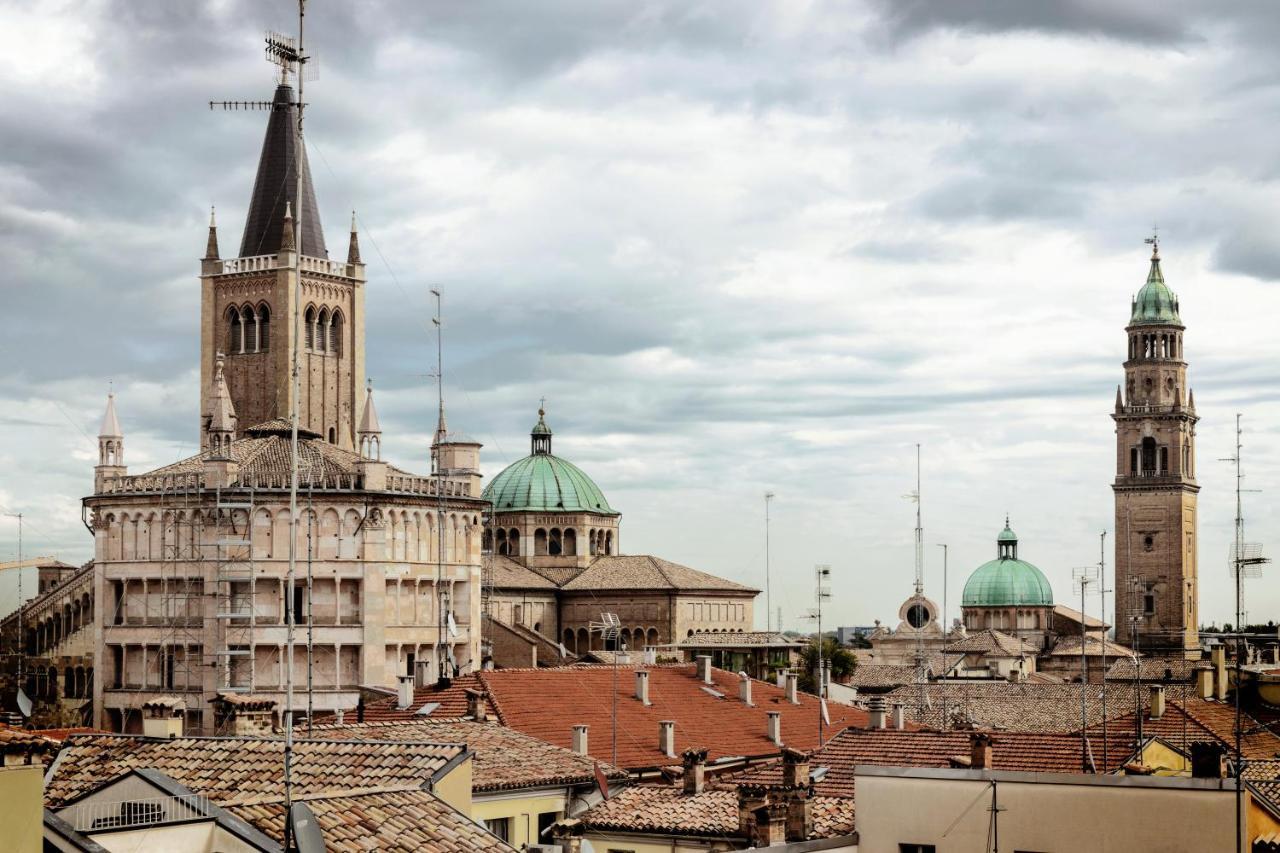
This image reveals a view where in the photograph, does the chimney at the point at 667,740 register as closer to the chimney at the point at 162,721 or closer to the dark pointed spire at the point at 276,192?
the chimney at the point at 162,721

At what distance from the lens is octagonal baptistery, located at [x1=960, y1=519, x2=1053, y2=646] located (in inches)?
5817

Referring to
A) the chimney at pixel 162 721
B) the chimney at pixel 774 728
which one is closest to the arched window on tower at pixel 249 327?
the chimney at pixel 774 728

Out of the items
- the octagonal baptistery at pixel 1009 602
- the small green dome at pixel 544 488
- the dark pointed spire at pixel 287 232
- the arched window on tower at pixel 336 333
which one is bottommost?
the octagonal baptistery at pixel 1009 602

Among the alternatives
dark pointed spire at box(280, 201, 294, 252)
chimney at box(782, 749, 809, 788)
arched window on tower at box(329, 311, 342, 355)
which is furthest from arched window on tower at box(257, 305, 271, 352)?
chimney at box(782, 749, 809, 788)

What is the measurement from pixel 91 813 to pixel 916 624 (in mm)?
110277

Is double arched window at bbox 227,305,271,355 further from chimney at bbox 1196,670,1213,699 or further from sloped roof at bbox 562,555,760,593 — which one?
chimney at bbox 1196,670,1213,699

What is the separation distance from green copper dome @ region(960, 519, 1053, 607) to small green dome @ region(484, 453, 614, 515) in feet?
128

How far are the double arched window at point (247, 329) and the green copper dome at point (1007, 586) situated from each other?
223ft

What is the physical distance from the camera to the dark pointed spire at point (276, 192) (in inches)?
3903

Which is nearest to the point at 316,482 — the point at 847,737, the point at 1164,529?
the point at 847,737

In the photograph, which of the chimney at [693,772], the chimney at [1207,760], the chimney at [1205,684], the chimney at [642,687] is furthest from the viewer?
the chimney at [1205,684]

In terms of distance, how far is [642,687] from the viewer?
170 feet

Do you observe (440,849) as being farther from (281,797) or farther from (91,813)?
(91,813)

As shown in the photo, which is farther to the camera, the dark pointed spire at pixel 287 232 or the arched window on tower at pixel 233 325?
the arched window on tower at pixel 233 325
